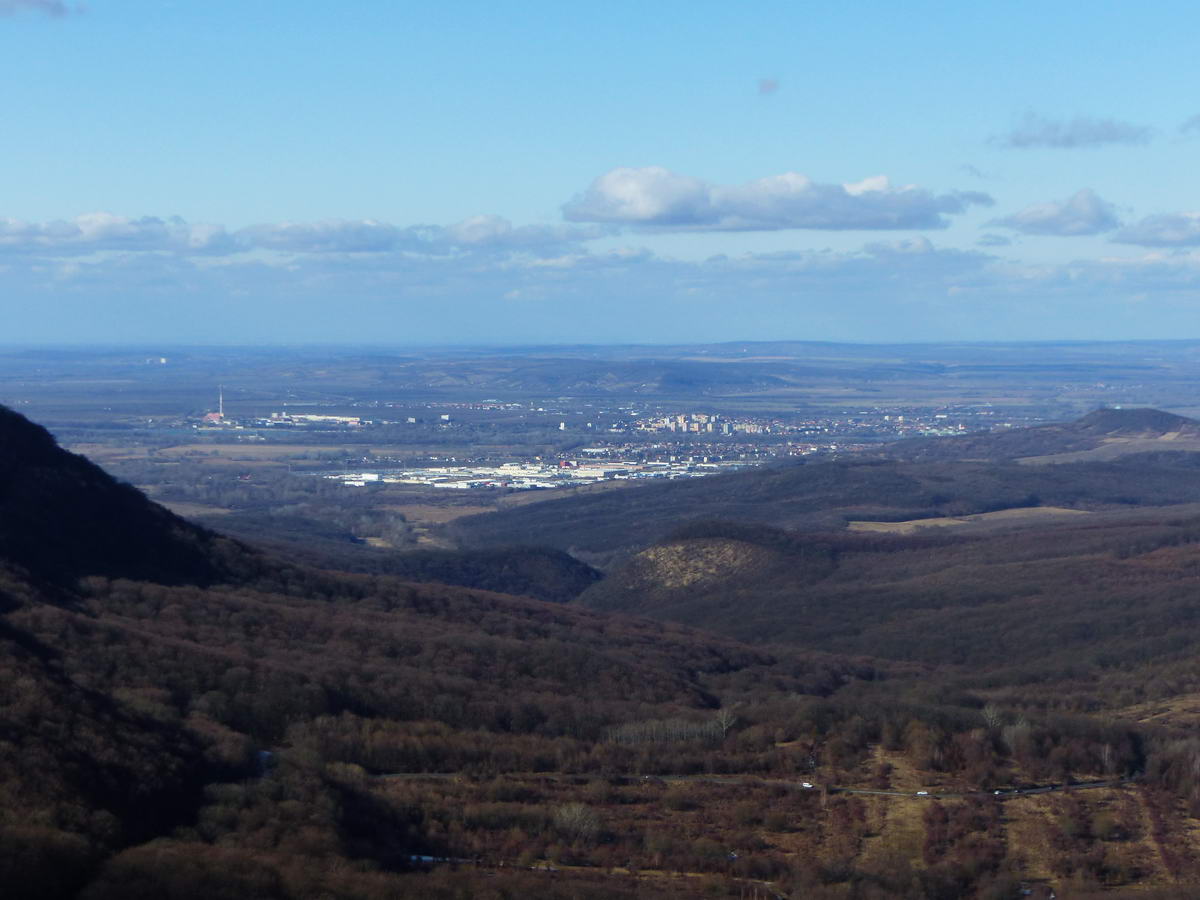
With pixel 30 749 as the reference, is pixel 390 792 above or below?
below

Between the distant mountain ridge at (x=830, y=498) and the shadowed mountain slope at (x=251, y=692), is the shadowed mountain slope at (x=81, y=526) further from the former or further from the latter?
the distant mountain ridge at (x=830, y=498)

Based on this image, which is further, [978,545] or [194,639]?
[978,545]

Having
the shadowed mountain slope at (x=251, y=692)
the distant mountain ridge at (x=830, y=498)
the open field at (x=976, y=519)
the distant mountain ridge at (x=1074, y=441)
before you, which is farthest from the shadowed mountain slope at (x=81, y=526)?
the distant mountain ridge at (x=1074, y=441)

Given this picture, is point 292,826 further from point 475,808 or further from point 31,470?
point 31,470

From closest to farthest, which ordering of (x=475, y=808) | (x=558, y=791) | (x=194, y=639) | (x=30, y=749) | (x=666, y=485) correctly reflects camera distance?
(x=30, y=749), (x=475, y=808), (x=558, y=791), (x=194, y=639), (x=666, y=485)

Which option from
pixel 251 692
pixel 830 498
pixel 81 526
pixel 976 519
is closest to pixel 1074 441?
pixel 830 498

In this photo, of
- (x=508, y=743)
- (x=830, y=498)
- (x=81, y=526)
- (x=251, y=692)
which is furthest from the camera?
(x=830, y=498)

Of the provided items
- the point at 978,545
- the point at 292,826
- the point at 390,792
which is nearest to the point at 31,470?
the point at 390,792

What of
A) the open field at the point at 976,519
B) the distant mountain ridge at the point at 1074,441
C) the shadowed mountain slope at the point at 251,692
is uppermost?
the shadowed mountain slope at the point at 251,692

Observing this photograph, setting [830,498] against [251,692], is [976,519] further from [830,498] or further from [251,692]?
[251,692]

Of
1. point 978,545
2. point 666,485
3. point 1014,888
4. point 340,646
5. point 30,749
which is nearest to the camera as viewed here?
point 30,749
